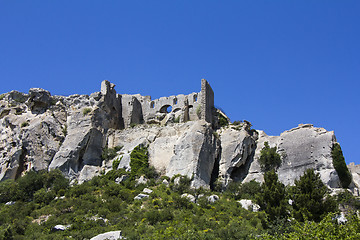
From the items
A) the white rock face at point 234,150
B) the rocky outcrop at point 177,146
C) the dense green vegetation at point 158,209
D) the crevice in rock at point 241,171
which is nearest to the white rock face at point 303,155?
the crevice in rock at point 241,171

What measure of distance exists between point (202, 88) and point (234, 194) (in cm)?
1523

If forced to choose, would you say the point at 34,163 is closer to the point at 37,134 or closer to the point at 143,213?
the point at 37,134

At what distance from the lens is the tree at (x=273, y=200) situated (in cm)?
3356

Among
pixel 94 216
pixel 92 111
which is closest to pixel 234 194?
pixel 94 216

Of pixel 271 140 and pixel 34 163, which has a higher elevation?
pixel 271 140

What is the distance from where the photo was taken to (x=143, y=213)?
126 feet

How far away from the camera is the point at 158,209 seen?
3978 centimetres

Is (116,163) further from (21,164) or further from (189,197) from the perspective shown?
(189,197)

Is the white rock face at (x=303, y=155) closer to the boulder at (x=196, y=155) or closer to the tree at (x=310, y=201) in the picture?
the boulder at (x=196, y=155)

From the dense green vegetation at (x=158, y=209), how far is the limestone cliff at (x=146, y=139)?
2.09 meters

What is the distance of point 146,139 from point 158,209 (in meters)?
13.7

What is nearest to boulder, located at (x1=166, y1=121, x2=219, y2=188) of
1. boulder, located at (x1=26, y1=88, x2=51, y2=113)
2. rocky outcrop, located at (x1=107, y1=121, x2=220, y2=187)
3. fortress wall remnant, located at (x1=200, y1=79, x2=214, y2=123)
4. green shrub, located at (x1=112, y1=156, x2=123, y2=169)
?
rocky outcrop, located at (x1=107, y1=121, x2=220, y2=187)

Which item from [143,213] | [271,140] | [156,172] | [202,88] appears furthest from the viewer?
[202,88]

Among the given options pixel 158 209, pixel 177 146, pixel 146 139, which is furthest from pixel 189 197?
pixel 146 139
